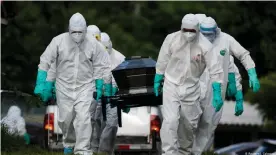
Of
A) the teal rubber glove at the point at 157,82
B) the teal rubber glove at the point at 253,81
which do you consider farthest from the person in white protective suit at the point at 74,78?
the teal rubber glove at the point at 253,81

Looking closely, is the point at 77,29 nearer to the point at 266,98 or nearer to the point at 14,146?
the point at 14,146

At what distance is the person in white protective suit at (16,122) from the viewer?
21.6 meters

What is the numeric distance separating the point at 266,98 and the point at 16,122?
15.9 meters

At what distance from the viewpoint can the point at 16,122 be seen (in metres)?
22.5

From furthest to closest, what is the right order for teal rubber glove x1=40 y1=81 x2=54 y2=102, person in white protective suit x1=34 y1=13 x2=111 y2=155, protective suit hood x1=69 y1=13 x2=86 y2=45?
teal rubber glove x1=40 y1=81 x2=54 y2=102 → protective suit hood x1=69 y1=13 x2=86 y2=45 → person in white protective suit x1=34 y1=13 x2=111 y2=155

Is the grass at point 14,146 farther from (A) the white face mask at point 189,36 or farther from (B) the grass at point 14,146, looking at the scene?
(A) the white face mask at point 189,36

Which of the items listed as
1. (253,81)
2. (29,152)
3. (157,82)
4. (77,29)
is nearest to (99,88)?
(77,29)

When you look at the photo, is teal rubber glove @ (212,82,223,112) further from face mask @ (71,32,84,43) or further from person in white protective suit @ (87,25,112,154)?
person in white protective suit @ (87,25,112,154)

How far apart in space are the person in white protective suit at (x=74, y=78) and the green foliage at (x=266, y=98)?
18104 millimetres

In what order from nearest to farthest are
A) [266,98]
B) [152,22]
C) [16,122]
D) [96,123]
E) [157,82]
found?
[157,82] < [96,123] < [16,122] < [266,98] < [152,22]

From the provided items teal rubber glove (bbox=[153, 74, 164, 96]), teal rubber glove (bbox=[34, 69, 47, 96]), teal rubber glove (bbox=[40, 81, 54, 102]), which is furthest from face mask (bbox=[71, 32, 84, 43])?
teal rubber glove (bbox=[153, 74, 164, 96])

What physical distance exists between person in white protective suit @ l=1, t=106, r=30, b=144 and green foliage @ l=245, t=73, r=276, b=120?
15.3m

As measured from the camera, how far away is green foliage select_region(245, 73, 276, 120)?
37000 mm

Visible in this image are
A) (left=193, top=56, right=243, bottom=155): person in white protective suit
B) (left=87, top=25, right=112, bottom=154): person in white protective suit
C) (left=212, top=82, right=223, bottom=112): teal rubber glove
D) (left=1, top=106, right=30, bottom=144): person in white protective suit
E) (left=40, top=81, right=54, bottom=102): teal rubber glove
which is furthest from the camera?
(left=1, top=106, right=30, bottom=144): person in white protective suit
